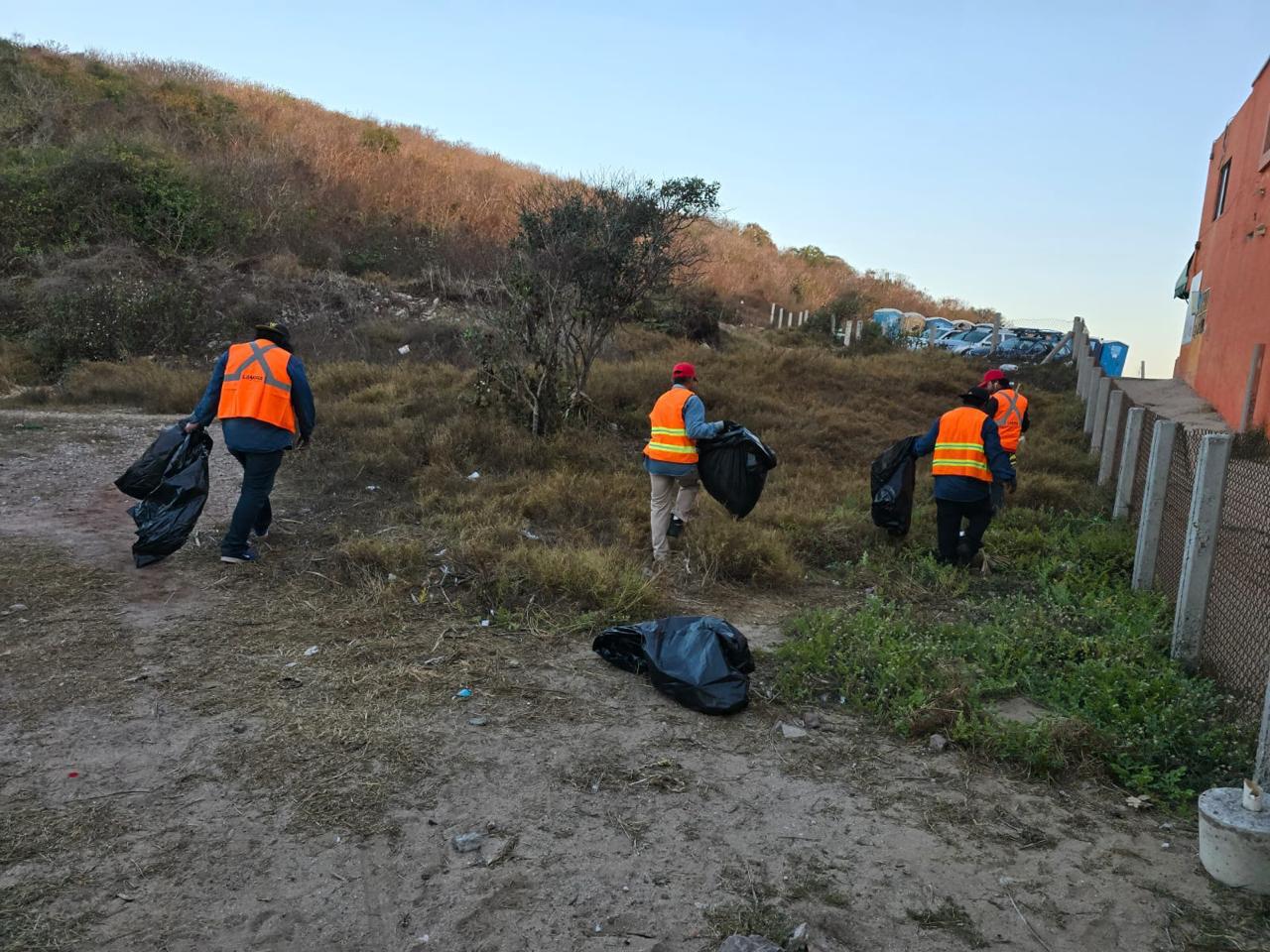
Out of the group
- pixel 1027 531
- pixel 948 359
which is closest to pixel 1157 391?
pixel 948 359

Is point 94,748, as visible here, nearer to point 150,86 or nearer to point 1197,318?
point 1197,318

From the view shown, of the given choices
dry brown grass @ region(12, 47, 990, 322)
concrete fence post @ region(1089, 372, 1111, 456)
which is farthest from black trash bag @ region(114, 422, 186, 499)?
dry brown grass @ region(12, 47, 990, 322)

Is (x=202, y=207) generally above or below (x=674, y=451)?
above

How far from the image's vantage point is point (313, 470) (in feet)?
27.4

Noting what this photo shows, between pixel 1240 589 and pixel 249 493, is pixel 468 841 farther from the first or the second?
pixel 1240 589

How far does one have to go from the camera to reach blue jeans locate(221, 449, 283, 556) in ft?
18.8

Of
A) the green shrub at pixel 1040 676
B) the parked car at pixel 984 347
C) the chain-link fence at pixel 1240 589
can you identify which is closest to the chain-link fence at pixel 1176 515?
the green shrub at pixel 1040 676

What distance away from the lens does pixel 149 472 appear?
217 inches

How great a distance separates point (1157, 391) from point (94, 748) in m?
20.7

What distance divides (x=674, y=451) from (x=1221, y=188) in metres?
19.1

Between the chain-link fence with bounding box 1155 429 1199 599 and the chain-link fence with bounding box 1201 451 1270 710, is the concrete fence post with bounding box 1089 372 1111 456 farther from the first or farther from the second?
the chain-link fence with bounding box 1201 451 1270 710

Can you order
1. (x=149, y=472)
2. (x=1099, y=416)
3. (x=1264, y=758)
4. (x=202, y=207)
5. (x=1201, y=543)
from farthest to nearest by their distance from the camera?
(x=202, y=207), (x=1099, y=416), (x=149, y=472), (x=1201, y=543), (x=1264, y=758)

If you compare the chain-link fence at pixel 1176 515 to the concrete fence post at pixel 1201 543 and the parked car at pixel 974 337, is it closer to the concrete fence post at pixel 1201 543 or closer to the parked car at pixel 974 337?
the concrete fence post at pixel 1201 543

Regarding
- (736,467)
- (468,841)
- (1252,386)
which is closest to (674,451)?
(736,467)
